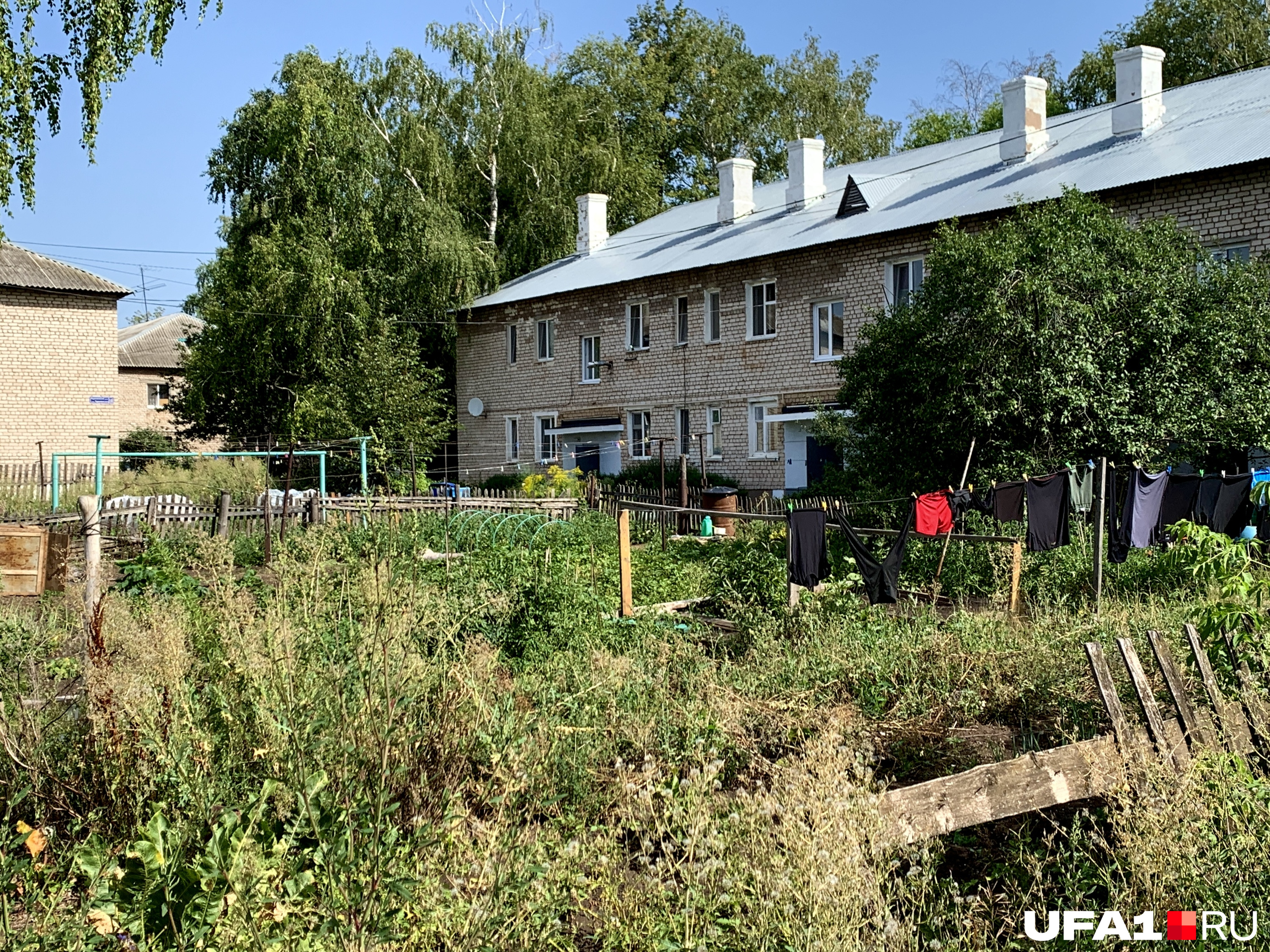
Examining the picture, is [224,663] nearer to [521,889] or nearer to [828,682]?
[521,889]

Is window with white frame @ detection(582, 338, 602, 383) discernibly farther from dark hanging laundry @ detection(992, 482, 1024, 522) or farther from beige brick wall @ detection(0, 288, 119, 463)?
dark hanging laundry @ detection(992, 482, 1024, 522)

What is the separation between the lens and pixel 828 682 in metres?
6.50

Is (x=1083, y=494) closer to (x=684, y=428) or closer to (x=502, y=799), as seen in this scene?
(x=502, y=799)

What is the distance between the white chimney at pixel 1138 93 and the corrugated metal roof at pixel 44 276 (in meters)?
21.8

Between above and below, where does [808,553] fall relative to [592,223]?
below

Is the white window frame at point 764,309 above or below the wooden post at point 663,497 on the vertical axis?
above

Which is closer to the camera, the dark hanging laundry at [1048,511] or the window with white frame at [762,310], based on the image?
the dark hanging laundry at [1048,511]

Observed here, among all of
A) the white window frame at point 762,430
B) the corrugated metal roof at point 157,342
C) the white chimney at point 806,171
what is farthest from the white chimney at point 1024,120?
the corrugated metal roof at point 157,342

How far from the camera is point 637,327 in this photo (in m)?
27.9

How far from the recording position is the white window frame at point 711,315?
85.1ft

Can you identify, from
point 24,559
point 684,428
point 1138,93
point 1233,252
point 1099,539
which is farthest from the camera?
point 684,428

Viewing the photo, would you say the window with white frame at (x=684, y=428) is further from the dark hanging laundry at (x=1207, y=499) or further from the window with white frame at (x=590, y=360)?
the dark hanging laundry at (x=1207, y=499)

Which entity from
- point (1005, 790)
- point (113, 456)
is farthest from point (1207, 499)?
point (113, 456)

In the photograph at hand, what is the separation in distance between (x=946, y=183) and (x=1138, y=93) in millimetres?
3676
